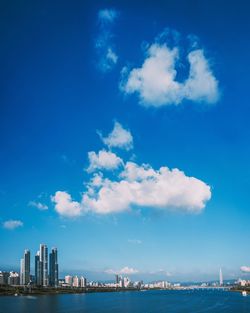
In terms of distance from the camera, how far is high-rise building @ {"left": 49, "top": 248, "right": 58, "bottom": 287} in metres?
184

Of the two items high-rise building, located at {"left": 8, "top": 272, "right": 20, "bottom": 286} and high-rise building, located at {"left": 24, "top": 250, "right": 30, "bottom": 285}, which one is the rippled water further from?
high-rise building, located at {"left": 24, "top": 250, "right": 30, "bottom": 285}

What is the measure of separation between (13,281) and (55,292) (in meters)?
48.9

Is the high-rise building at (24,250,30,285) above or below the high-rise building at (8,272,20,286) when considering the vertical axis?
above

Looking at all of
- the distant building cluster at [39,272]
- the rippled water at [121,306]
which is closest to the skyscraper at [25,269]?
the distant building cluster at [39,272]

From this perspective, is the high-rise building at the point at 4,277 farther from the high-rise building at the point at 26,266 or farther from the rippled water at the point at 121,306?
the rippled water at the point at 121,306

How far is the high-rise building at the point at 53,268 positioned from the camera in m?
184

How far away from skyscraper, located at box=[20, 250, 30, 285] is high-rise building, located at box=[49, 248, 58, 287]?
414 inches

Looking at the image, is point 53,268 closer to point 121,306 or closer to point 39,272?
point 39,272

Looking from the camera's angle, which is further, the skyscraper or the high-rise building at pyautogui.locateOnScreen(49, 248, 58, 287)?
the high-rise building at pyautogui.locateOnScreen(49, 248, 58, 287)

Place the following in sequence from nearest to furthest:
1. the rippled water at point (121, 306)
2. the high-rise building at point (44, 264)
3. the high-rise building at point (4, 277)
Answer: the rippled water at point (121, 306) < the high-rise building at point (4, 277) < the high-rise building at point (44, 264)

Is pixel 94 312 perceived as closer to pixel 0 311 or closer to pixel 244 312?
pixel 0 311

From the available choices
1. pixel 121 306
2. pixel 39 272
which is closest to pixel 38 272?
pixel 39 272

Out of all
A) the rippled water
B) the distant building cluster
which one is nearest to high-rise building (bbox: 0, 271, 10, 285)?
the distant building cluster

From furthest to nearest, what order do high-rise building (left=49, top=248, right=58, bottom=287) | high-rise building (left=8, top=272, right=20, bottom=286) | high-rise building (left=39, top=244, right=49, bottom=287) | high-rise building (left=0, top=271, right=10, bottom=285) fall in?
high-rise building (left=49, top=248, right=58, bottom=287) < high-rise building (left=39, top=244, right=49, bottom=287) < high-rise building (left=8, top=272, right=20, bottom=286) < high-rise building (left=0, top=271, right=10, bottom=285)
